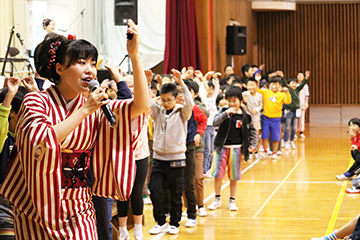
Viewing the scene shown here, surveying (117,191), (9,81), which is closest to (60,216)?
(117,191)

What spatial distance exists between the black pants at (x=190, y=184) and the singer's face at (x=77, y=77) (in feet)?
11.6

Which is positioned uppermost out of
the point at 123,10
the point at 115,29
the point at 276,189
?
the point at 123,10

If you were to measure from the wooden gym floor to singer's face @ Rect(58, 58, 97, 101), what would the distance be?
3.29m

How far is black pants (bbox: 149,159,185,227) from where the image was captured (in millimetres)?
5641

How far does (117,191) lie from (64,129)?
15.0 inches

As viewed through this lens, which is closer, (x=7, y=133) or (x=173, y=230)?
(x=7, y=133)

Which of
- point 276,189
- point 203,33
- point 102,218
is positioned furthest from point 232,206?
point 203,33

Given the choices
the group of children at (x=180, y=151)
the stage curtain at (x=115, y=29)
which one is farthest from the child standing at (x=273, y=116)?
the group of children at (x=180, y=151)

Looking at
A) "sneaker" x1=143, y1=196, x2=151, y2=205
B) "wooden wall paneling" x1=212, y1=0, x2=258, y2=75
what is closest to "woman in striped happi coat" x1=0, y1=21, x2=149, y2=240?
"sneaker" x1=143, y1=196, x2=151, y2=205

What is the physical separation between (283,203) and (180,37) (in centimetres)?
632

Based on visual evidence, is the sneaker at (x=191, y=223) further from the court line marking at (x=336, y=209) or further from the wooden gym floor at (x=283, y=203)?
the court line marking at (x=336, y=209)

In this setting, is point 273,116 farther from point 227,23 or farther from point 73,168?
point 73,168

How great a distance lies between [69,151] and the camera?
249 cm

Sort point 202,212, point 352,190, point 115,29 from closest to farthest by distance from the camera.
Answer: point 202,212, point 352,190, point 115,29
